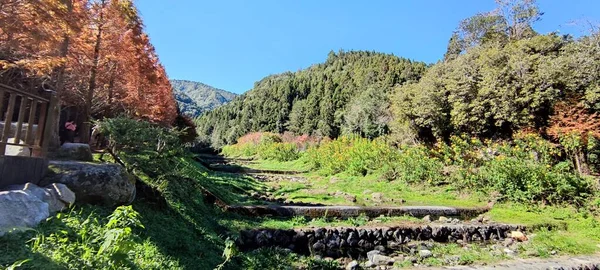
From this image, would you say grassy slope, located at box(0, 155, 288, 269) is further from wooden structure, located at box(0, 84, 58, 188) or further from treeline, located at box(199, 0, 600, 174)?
treeline, located at box(199, 0, 600, 174)

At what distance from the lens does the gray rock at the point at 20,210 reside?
2.89m

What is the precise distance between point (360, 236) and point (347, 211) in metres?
1.28

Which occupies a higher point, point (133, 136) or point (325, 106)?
point (325, 106)

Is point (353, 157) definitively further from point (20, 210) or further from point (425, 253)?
point (20, 210)

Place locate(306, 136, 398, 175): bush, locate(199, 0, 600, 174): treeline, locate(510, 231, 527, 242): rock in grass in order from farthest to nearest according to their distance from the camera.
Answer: locate(306, 136, 398, 175): bush, locate(199, 0, 600, 174): treeline, locate(510, 231, 527, 242): rock in grass

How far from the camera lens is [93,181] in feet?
13.6

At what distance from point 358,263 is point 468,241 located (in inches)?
124

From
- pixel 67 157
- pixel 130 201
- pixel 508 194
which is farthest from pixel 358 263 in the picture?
pixel 508 194

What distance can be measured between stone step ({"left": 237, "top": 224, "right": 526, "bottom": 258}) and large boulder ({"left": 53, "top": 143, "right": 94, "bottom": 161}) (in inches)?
118

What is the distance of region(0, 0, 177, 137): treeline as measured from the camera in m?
5.75

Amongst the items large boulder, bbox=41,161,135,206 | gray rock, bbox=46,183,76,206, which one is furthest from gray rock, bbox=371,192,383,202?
gray rock, bbox=46,183,76,206

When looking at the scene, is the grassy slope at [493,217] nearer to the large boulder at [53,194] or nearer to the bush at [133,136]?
the bush at [133,136]

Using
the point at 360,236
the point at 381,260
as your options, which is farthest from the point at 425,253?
the point at 360,236

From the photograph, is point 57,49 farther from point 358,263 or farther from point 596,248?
point 596,248
